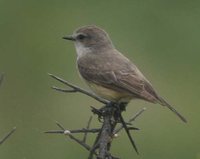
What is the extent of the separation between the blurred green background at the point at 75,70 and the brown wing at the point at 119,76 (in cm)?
154

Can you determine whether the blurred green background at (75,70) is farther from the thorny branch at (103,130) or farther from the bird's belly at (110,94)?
the thorny branch at (103,130)

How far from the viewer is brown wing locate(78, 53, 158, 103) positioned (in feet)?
19.8

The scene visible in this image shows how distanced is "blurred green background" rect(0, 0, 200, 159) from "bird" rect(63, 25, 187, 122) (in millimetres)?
1193

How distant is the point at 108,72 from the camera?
640cm

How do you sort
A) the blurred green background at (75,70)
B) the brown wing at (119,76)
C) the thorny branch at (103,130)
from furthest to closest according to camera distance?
1. the blurred green background at (75,70)
2. the brown wing at (119,76)
3. the thorny branch at (103,130)

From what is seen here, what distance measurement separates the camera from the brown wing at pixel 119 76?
19.8 ft

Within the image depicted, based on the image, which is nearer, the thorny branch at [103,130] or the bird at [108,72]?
the thorny branch at [103,130]

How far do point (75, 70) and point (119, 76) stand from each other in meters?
4.70

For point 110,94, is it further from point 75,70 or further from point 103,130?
point 75,70

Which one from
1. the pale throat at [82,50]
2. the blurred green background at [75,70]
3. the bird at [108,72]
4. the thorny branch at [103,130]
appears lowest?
the blurred green background at [75,70]

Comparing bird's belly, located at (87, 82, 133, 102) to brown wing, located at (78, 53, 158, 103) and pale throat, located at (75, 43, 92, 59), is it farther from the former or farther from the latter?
pale throat, located at (75, 43, 92, 59)

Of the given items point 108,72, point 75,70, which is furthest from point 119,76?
point 75,70

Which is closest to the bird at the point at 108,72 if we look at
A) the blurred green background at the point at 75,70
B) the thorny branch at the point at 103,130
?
the blurred green background at the point at 75,70

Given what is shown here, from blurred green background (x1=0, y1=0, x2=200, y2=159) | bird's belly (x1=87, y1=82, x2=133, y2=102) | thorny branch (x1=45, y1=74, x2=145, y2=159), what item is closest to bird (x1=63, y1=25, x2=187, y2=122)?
bird's belly (x1=87, y1=82, x2=133, y2=102)
